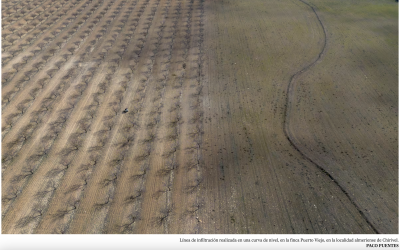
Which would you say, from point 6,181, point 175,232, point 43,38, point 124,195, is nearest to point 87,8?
point 43,38

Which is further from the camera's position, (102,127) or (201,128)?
(102,127)

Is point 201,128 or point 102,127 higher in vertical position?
point 102,127

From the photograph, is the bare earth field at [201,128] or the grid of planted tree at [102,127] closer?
the bare earth field at [201,128]

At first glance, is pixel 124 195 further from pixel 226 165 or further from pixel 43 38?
pixel 43 38

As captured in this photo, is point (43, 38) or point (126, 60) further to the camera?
point (43, 38)
